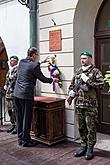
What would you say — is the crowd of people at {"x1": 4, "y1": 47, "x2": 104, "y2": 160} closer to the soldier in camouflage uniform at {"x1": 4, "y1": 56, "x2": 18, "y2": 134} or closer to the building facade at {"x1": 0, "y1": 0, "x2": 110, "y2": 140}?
the building facade at {"x1": 0, "y1": 0, "x2": 110, "y2": 140}

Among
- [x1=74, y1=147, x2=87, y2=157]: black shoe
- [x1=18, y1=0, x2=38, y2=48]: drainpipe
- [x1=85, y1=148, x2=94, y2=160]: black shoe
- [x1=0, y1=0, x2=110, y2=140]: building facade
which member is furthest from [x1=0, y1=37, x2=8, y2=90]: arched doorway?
[x1=85, y1=148, x2=94, y2=160]: black shoe

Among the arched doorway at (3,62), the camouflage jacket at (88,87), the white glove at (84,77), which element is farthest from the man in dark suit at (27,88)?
the arched doorway at (3,62)

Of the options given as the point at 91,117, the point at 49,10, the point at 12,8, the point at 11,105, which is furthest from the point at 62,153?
the point at 12,8

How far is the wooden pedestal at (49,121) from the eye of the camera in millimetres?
5008

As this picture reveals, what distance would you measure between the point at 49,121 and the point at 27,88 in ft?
2.49

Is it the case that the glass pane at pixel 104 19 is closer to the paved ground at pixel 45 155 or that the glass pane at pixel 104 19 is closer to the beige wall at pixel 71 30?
the beige wall at pixel 71 30

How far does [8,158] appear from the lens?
4.53 meters

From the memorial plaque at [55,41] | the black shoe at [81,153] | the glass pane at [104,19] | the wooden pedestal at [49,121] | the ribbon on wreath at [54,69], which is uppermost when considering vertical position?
the glass pane at [104,19]

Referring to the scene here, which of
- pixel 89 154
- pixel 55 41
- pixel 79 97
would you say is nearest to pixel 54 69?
pixel 55 41

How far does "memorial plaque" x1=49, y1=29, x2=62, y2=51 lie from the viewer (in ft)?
18.0

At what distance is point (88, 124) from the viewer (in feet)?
14.1

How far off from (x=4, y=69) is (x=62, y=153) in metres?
4.48

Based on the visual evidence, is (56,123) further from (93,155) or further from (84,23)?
(84,23)

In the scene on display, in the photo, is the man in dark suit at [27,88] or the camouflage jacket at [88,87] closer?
the camouflage jacket at [88,87]
